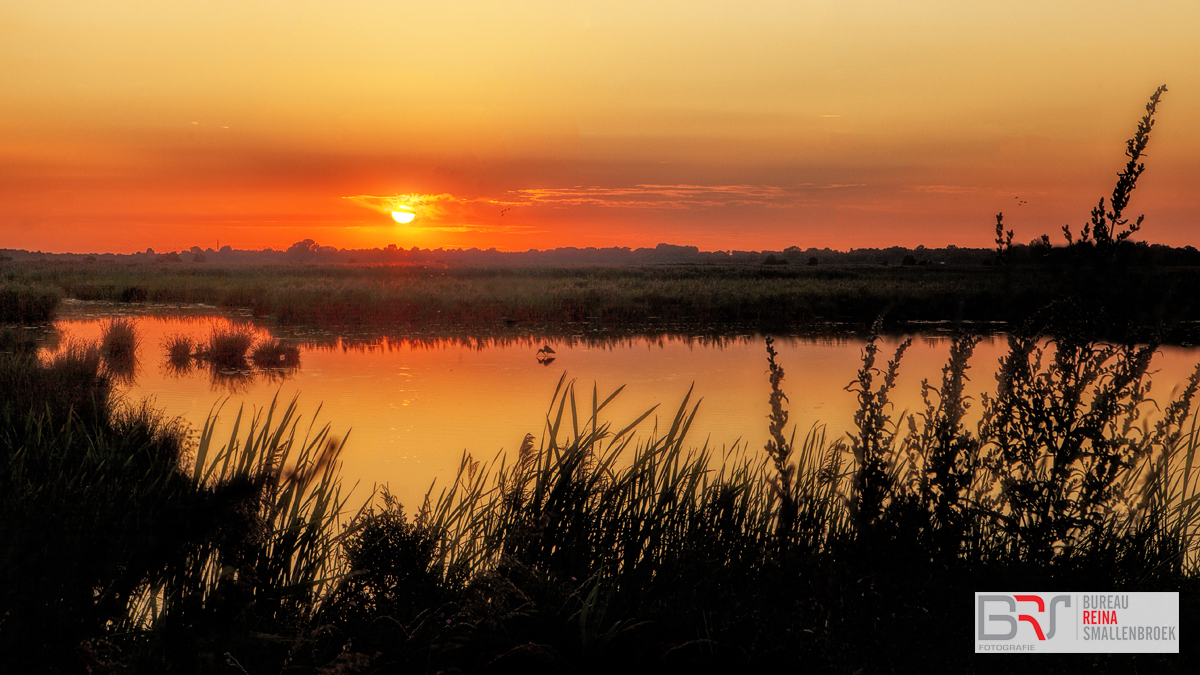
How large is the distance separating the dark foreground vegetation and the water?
232 centimetres

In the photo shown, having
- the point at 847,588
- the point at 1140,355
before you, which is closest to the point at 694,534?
the point at 847,588

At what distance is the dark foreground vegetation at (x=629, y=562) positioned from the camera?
3.95 m

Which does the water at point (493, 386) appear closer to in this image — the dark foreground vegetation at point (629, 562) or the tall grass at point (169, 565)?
the dark foreground vegetation at point (629, 562)

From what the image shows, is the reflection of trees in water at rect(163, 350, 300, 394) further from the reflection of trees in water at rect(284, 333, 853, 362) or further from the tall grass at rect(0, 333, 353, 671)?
the tall grass at rect(0, 333, 353, 671)

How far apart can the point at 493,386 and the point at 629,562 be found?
37.3 feet

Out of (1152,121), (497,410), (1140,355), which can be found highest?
(1152,121)

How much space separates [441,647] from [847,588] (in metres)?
1.87

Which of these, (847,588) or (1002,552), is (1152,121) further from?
(847,588)

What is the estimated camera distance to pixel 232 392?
1577 cm

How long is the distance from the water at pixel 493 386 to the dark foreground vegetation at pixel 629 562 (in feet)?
7.61

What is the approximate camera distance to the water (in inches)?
436

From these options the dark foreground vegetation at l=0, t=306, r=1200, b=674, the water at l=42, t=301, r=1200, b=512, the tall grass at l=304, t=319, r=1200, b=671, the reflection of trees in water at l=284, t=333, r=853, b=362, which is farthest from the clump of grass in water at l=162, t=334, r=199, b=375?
the tall grass at l=304, t=319, r=1200, b=671

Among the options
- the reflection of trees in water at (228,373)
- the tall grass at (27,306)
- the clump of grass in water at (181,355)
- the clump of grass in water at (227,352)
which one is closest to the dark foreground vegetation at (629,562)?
the reflection of trees in water at (228,373)

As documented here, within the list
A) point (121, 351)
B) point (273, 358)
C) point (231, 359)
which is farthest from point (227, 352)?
point (121, 351)
